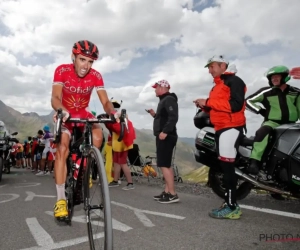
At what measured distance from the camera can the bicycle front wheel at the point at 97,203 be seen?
8.27 feet

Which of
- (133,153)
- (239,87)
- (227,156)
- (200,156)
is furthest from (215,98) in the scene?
(133,153)

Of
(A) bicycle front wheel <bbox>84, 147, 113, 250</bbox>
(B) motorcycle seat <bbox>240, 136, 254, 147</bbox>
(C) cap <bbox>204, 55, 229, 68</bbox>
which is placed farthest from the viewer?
(B) motorcycle seat <bbox>240, 136, 254, 147</bbox>

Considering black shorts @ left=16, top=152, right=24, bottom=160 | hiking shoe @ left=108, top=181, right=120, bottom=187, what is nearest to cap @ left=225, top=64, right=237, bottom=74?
hiking shoe @ left=108, top=181, right=120, bottom=187

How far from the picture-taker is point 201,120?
19.1 feet

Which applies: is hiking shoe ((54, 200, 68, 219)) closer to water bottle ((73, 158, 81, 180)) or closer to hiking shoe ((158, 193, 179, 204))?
water bottle ((73, 158, 81, 180))

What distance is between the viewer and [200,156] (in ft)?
18.7

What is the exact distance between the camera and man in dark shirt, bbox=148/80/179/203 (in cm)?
600

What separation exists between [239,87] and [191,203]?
2.53 metres

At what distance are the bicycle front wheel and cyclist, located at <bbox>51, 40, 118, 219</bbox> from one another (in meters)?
0.40

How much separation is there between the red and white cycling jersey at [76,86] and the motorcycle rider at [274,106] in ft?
8.51

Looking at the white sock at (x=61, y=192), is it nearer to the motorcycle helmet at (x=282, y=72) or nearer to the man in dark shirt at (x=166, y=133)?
the man in dark shirt at (x=166, y=133)

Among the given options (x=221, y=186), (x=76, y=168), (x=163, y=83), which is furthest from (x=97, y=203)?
(x=163, y=83)

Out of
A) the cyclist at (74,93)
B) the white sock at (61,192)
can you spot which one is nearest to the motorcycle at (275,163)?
the cyclist at (74,93)

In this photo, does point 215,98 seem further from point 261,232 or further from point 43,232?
point 43,232
